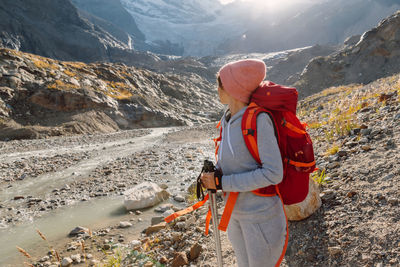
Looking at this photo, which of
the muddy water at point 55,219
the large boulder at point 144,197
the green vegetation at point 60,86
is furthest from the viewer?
the green vegetation at point 60,86

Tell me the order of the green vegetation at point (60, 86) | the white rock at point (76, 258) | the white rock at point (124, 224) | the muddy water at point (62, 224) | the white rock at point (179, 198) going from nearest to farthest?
the white rock at point (76, 258) < the muddy water at point (62, 224) < the white rock at point (124, 224) < the white rock at point (179, 198) < the green vegetation at point (60, 86)

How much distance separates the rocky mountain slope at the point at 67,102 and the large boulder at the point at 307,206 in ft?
78.8

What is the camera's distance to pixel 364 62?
36.0 metres

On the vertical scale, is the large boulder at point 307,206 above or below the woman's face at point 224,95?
below

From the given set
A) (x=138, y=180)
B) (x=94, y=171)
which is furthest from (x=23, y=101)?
(x=138, y=180)

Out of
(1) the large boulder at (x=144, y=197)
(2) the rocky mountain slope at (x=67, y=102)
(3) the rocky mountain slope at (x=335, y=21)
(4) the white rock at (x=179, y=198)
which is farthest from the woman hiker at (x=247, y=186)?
(3) the rocky mountain slope at (x=335, y=21)

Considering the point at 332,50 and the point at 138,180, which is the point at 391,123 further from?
the point at 332,50

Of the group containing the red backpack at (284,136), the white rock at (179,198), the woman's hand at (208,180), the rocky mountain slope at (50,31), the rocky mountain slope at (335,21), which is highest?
the rocky mountain slope at (335,21)

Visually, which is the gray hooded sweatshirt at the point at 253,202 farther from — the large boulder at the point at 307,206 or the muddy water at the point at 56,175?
the muddy water at the point at 56,175

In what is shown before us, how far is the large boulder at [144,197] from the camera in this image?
7.76 metres

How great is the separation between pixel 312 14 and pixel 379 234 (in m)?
227

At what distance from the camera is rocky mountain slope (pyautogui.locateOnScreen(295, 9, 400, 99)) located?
33.8 m

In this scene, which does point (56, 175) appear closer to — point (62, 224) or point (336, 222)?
point (62, 224)

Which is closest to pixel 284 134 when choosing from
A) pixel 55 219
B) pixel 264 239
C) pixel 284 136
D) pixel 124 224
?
pixel 284 136
